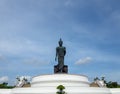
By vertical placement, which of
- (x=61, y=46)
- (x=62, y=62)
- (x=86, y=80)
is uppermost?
(x=61, y=46)

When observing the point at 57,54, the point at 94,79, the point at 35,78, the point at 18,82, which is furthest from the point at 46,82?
the point at 94,79

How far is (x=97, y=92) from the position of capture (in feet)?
92.6

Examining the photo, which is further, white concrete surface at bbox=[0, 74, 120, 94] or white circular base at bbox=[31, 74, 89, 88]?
white circular base at bbox=[31, 74, 89, 88]

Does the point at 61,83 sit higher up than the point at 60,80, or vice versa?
the point at 60,80

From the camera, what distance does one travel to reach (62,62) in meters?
31.7

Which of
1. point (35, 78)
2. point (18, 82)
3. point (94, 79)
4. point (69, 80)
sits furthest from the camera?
point (94, 79)

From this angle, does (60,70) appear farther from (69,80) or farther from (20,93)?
(20,93)

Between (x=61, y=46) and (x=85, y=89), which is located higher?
(x=61, y=46)

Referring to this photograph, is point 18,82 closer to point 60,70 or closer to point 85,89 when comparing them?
point 60,70

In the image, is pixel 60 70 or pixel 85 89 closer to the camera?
pixel 85 89

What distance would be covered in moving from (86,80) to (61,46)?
188 inches

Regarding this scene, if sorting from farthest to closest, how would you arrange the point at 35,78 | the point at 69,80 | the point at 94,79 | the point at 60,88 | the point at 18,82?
the point at 94,79 < the point at 18,82 < the point at 35,78 < the point at 69,80 < the point at 60,88

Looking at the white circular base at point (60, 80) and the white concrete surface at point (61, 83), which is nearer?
the white concrete surface at point (61, 83)

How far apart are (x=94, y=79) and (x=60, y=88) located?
14708 mm
